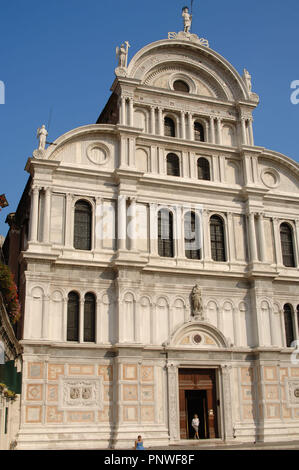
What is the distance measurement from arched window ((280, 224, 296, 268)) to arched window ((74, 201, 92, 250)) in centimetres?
978

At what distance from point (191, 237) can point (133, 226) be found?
2.96 meters

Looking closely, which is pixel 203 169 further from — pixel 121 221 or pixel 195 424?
pixel 195 424

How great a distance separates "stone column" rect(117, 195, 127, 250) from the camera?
25109 mm

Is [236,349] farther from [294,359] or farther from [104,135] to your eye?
[104,135]

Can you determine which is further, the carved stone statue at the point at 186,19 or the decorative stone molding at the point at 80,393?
the carved stone statue at the point at 186,19

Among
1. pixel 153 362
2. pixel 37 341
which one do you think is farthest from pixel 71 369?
pixel 153 362

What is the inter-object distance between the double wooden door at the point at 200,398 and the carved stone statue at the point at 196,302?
8.18 ft

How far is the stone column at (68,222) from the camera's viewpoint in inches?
973

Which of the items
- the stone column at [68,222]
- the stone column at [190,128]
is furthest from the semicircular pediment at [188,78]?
the stone column at [68,222]

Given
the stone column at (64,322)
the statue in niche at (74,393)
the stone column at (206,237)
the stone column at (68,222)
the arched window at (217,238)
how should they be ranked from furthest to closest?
the arched window at (217,238) → the stone column at (206,237) → the stone column at (68,222) → the stone column at (64,322) → the statue in niche at (74,393)

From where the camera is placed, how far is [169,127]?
28.8 meters

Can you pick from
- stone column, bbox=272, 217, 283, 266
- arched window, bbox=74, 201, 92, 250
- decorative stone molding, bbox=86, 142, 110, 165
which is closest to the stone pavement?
stone column, bbox=272, 217, 283, 266

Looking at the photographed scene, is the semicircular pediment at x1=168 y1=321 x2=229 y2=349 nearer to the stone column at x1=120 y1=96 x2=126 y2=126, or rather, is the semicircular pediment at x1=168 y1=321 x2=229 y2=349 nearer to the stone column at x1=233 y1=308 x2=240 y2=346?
the stone column at x1=233 y1=308 x2=240 y2=346

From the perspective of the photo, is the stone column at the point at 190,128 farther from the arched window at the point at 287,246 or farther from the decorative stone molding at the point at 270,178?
the arched window at the point at 287,246
